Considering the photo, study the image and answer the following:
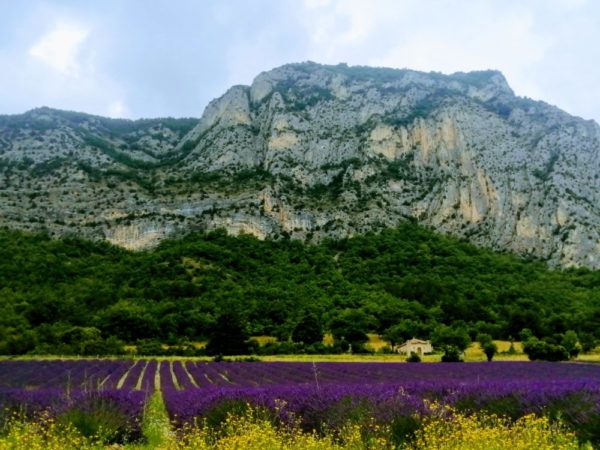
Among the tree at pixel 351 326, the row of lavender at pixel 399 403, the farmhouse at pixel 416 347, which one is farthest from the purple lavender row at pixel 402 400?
the tree at pixel 351 326

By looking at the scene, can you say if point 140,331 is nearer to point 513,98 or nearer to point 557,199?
point 557,199

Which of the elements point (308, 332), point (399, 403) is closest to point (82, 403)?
point (399, 403)

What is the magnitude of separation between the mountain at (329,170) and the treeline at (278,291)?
21.8 ft

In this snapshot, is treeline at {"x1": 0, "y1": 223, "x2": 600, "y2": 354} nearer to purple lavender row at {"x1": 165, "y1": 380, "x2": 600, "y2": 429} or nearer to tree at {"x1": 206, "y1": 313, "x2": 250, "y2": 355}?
tree at {"x1": 206, "y1": 313, "x2": 250, "y2": 355}

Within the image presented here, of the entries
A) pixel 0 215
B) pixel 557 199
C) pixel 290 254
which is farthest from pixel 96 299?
pixel 557 199

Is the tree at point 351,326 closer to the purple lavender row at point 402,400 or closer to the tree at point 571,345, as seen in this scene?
the tree at point 571,345

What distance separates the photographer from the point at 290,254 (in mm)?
96688

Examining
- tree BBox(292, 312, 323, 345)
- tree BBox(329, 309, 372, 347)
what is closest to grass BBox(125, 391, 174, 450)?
tree BBox(329, 309, 372, 347)

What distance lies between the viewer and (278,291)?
75.6m

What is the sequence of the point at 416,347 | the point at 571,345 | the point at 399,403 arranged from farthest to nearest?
the point at 416,347, the point at 571,345, the point at 399,403

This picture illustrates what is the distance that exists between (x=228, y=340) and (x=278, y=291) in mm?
23345

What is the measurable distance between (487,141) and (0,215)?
101 m

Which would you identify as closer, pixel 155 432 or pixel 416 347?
pixel 155 432

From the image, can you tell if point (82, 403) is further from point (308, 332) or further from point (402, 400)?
point (308, 332)
